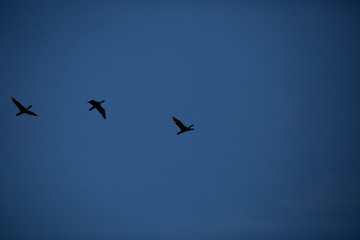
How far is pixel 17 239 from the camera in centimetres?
14225

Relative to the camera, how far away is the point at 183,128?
46.1 m

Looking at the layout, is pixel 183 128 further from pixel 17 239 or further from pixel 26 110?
pixel 17 239

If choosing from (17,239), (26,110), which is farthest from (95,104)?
(17,239)

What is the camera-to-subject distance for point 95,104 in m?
46.9

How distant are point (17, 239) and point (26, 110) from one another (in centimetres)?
12226

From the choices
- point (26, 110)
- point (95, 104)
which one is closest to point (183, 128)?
point (95, 104)

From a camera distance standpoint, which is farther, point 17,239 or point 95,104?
point 17,239

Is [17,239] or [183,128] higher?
[183,128]

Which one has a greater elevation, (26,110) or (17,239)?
(26,110)

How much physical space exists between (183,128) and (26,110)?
2534 cm

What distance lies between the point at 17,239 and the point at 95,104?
423 feet

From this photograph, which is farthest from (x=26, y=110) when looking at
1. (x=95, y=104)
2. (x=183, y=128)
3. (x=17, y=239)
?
(x=17, y=239)

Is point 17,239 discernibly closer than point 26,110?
No

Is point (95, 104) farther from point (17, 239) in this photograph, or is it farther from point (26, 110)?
point (17, 239)
